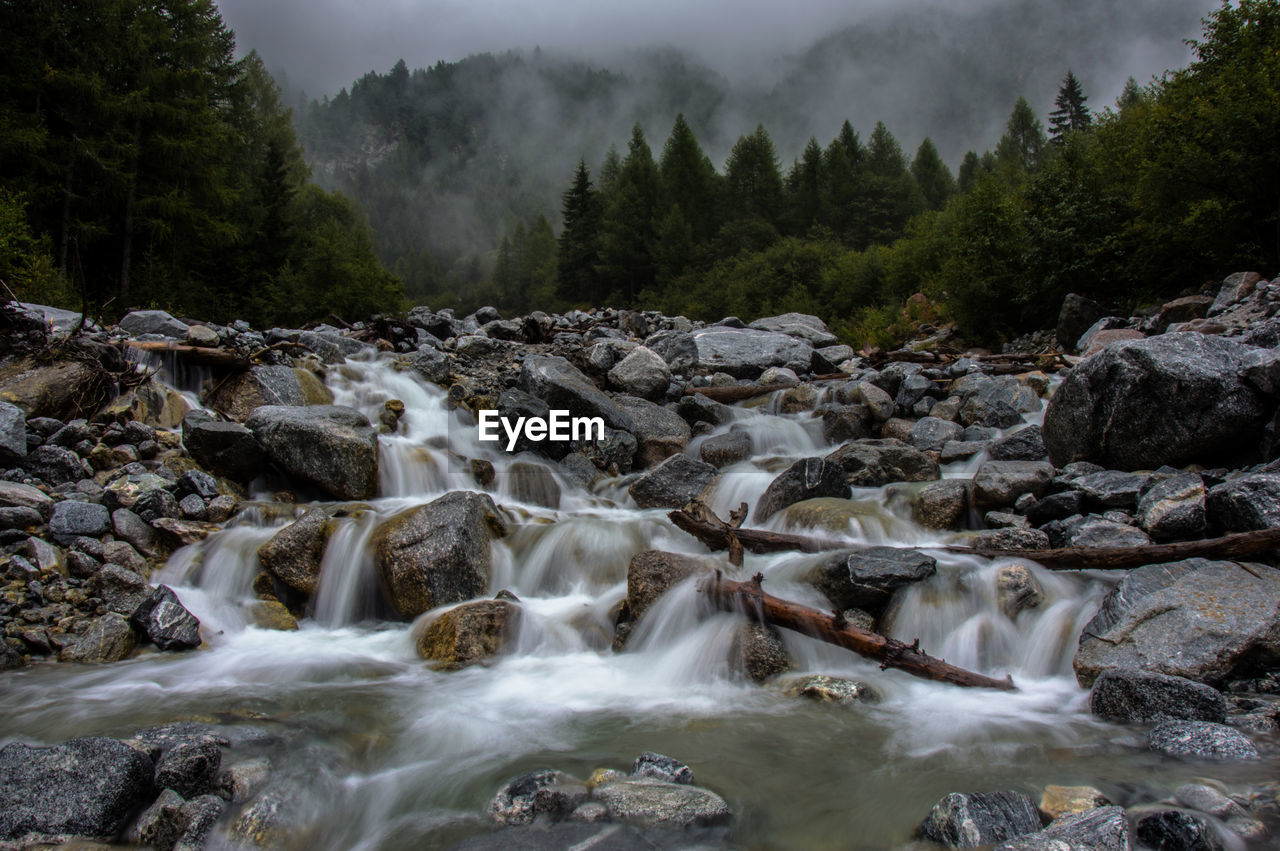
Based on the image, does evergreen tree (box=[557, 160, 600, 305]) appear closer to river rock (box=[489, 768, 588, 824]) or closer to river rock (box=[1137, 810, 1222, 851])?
river rock (box=[489, 768, 588, 824])

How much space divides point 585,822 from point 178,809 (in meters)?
2.00

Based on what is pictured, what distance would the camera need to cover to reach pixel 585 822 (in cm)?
328

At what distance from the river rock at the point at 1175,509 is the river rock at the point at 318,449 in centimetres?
913

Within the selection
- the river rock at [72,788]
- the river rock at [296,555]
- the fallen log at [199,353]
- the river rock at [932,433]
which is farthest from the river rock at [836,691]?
the fallen log at [199,353]

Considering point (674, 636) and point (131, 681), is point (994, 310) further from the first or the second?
point (131, 681)

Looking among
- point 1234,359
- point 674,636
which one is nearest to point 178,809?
point 674,636

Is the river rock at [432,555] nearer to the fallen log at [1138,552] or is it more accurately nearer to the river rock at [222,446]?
the river rock at [222,446]

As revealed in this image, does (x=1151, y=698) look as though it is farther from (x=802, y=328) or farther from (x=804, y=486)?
(x=802, y=328)

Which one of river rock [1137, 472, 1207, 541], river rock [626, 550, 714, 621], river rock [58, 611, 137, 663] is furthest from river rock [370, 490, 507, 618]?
river rock [1137, 472, 1207, 541]

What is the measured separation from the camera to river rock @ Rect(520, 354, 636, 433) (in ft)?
39.2

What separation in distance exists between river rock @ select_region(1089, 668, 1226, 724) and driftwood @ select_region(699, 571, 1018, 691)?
2.21 feet

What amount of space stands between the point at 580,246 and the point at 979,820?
6366 cm

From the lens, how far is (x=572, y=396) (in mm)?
12023

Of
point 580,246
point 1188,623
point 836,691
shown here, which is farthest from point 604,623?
point 580,246
